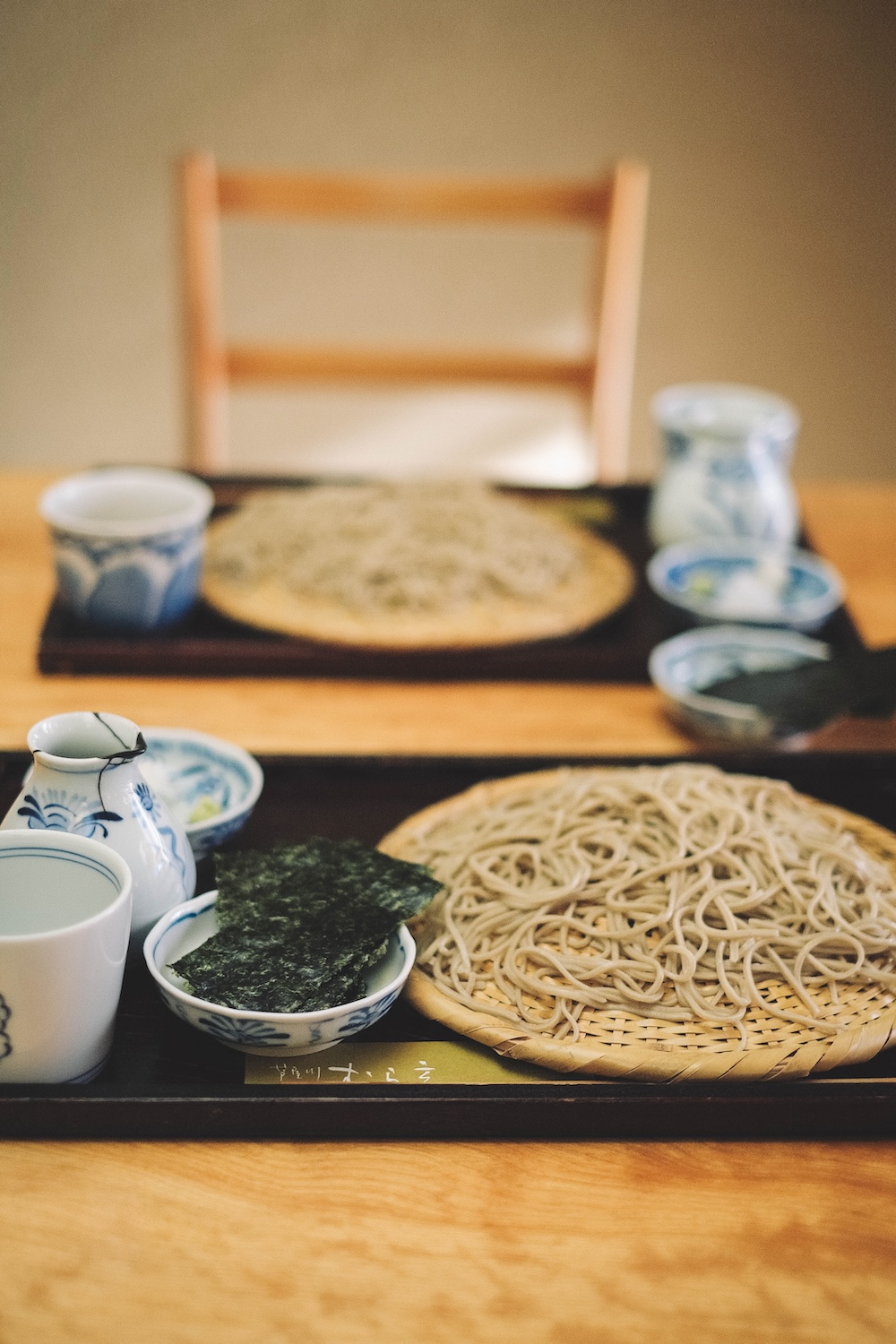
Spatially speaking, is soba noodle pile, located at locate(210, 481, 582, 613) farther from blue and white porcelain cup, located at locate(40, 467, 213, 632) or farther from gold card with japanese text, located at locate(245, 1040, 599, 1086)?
gold card with japanese text, located at locate(245, 1040, 599, 1086)

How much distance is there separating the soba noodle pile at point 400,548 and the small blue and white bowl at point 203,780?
412mm

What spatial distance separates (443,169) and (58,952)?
302 centimetres

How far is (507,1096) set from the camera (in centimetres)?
86

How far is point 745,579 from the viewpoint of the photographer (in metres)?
1.74

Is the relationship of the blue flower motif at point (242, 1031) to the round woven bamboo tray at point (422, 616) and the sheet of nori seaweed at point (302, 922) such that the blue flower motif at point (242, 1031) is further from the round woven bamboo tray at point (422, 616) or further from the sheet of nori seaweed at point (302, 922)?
the round woven bamboo tray at point (422, 616)

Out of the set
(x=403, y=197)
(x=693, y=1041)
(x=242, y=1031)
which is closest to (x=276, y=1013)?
(x=242, y=1031)

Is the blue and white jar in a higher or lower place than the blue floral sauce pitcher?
higher

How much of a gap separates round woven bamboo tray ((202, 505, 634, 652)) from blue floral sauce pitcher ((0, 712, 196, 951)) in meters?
0.59

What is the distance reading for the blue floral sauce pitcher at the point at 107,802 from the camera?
0.93 meters

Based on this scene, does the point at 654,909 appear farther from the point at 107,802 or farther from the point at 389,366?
the point at 389,366

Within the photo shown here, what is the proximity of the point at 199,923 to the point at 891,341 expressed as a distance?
10.5 ft

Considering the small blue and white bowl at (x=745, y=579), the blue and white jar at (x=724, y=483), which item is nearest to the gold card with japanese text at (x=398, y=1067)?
the small blue and white bowl at (x=745, y=579)

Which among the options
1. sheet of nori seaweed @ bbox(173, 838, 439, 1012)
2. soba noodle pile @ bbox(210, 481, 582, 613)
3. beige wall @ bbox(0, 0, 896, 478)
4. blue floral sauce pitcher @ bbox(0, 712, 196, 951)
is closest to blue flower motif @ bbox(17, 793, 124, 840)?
blue floral sauce pitcher @ bbox(0, 712, 196, 951)

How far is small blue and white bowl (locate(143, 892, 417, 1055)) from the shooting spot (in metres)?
0.86
